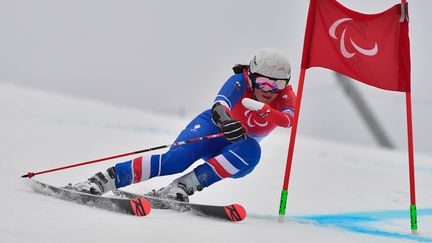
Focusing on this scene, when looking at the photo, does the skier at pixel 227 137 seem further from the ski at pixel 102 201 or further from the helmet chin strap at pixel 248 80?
the ski at pixel 102 201

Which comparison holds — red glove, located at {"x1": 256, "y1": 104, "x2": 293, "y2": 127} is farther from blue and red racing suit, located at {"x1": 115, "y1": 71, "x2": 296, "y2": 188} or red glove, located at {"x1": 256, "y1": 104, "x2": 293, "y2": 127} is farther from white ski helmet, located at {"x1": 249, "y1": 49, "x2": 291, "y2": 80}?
white ski helmet, located at {"x1": 249, "y1": 49, "x2": 291, "y2": 80}

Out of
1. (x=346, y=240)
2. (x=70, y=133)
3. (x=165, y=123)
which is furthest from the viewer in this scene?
(x=165, y=123)

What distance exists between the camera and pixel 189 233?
303 cm

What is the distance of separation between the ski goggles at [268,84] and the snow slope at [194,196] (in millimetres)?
777

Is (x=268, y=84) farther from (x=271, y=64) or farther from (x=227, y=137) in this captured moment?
(x=227, y=137)

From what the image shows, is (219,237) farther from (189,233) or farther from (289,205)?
(289,205)

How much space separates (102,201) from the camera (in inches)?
140

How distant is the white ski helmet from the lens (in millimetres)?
4164

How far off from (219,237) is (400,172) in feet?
21.2

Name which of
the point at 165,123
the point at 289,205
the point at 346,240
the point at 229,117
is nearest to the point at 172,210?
the point at 229,117

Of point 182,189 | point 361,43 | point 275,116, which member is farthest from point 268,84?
point 182,189

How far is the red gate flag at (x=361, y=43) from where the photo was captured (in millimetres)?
4074

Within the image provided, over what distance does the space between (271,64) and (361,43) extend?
1.79ft

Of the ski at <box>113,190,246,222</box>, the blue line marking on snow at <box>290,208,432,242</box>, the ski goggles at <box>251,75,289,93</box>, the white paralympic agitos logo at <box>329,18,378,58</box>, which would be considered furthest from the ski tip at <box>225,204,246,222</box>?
the white paralympic agitos logo at <box>329,18,378,58</box>
